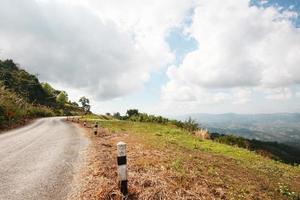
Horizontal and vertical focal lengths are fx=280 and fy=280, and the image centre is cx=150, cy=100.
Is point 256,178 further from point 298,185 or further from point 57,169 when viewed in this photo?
point 57,169

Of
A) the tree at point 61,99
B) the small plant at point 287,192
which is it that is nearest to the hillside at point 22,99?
the tree at point 61,99

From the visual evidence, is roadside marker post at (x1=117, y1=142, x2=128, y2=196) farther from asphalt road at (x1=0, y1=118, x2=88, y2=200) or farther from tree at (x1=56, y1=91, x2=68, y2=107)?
tree at (x1=56, y1=91, x2=68, y2=107)

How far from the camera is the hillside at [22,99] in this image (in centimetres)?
2967

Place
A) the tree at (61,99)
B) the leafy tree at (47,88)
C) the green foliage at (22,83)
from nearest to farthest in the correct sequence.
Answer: the green foliage at (22,83)
the tree at (61,99)
the leafy tree at (47,88)

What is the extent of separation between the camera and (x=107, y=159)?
11.3 metres

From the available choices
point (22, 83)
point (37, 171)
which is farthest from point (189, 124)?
point (22, 83)

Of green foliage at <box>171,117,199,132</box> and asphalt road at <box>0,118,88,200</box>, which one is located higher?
green foliage at <box>171,117,199,132</box>

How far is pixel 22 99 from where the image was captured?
135ft

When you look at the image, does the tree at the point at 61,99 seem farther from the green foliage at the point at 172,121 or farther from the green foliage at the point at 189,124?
the green foliage at the point at 189,124

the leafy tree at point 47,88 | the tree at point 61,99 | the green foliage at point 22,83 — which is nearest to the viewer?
the green foliage at point 22,83

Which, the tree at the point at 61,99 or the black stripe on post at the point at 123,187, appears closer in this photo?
the black stripe on post at the point at 123,187

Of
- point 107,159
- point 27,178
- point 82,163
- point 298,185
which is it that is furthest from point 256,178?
point 27,178

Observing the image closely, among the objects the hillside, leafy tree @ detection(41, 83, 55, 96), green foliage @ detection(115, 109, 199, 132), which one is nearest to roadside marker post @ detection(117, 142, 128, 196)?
the hillside

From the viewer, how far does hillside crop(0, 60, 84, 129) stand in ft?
97.3
